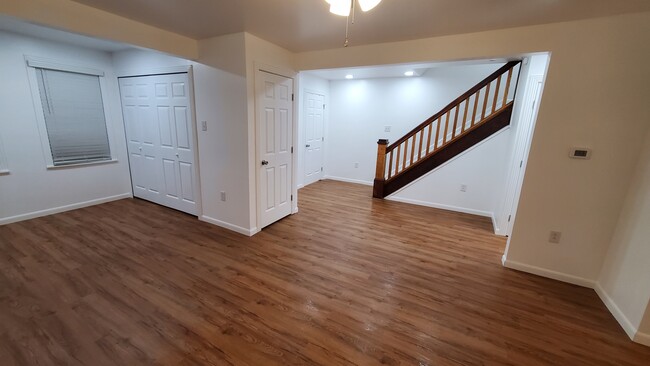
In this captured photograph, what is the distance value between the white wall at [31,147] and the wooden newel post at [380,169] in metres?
4.53

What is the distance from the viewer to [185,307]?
1960 mm

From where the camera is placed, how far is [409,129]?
17.7ft

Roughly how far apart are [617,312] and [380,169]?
131 inches

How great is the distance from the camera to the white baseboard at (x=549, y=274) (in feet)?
7.82

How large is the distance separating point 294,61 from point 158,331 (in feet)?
10.5

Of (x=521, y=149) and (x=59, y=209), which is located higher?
(x=521, y=149)

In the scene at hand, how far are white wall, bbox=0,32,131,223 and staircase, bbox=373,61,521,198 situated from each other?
4.74m

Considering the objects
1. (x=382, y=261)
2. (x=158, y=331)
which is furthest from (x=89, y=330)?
(x=382, y=261)

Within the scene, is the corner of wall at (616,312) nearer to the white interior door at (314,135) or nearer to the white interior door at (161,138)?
the white interior door at (161,138)

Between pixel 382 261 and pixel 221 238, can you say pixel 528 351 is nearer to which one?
pixel 382 261

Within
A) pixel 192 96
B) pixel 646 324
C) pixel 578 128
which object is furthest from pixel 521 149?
pixel 192 96

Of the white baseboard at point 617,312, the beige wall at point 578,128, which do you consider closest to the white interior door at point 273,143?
the beige wall at point 578,128

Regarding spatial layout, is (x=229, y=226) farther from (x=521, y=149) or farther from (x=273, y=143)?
(x=521, y=149)

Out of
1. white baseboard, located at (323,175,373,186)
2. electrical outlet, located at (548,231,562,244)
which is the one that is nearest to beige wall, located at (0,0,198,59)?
white baseboard, located at (323,175,373,186)
